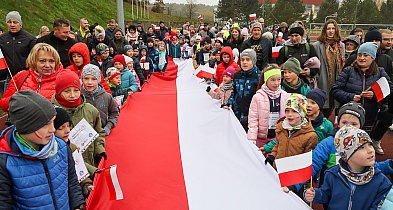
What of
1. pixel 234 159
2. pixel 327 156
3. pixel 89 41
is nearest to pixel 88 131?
→ pixel 234 159

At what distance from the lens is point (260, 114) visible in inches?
152

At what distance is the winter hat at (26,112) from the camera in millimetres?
1924

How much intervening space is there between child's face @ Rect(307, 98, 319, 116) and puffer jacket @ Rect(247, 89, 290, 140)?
1.45 feet

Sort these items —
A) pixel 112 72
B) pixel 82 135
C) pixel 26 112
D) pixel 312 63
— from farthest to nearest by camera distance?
pixel 112 72, pixel 312 63, pixel 82 135, pixel 26 112

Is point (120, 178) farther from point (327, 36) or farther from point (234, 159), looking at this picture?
point (327, 36)

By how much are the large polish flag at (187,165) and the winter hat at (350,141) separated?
21.5 inches

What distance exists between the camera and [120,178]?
3350 millimetres

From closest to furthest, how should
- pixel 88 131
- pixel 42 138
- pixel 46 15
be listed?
pixel 42 138, pixel 88 131, pixel 46 15

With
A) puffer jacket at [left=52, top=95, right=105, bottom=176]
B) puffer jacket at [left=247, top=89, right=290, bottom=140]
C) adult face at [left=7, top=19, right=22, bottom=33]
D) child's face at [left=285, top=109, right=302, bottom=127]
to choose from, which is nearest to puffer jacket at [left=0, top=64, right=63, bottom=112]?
puffer jacket at [left=52, top=95, right=105, bottom=176]

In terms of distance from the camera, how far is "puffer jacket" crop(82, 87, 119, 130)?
3910 mm

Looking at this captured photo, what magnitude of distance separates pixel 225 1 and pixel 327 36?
49831mm

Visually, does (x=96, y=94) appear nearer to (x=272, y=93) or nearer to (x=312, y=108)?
(x=272, y=93)

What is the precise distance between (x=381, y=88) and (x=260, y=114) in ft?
4.60

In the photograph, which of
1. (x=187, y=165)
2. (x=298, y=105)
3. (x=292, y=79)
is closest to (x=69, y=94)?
(x=187, y=165)
